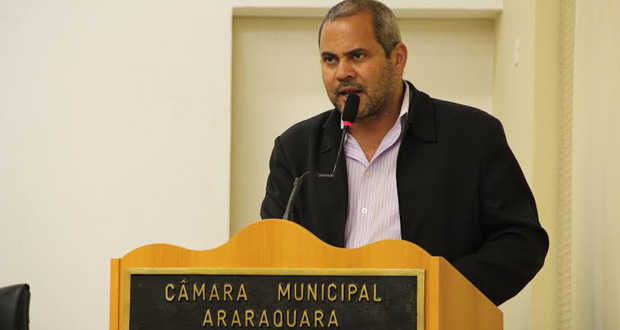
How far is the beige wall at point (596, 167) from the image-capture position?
2.75 meters

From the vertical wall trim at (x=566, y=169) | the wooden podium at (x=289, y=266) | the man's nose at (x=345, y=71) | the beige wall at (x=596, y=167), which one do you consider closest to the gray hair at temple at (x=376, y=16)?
the man's nose at (x=345, y=71)

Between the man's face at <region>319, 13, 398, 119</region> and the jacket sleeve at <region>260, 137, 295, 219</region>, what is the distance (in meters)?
0.28

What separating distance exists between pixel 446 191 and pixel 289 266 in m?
0.74

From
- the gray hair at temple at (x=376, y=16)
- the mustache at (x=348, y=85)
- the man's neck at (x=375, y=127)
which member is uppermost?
the gray hair at temple at (x=376, y=16)

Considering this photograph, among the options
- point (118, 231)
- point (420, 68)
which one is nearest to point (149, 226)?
point (118, 231)

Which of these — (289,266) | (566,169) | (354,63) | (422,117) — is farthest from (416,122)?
(566,169)

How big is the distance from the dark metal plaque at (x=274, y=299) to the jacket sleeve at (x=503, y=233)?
15.2 inches

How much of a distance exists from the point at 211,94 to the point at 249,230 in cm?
301

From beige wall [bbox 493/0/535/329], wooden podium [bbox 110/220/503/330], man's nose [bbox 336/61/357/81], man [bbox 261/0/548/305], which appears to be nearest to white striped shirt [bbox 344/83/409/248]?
man [bbox 261/0/548/305]

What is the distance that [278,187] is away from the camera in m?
2.69

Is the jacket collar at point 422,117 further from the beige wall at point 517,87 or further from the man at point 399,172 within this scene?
the beige wall at point 517,87

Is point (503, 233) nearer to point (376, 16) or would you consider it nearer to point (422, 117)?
point (422, 117)

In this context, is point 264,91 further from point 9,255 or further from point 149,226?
point 9,255

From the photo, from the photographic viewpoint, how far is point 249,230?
1920 millimetres
